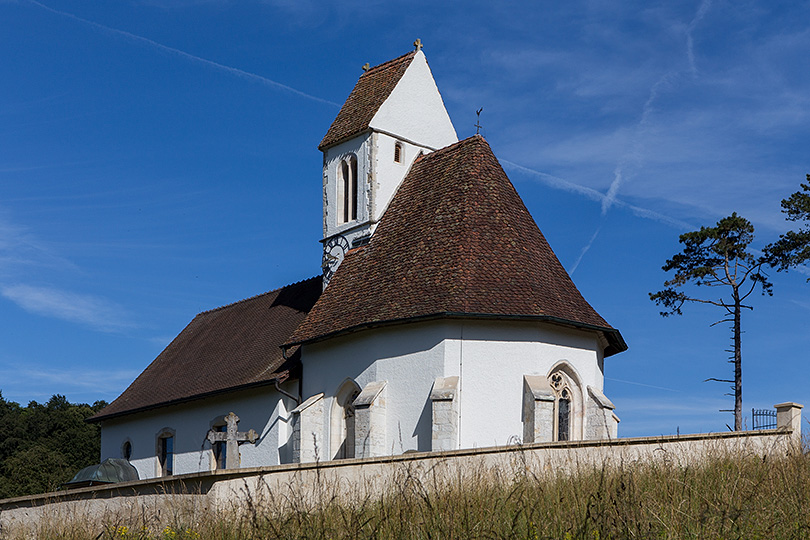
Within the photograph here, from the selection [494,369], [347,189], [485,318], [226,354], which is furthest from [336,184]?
A: [494,369]

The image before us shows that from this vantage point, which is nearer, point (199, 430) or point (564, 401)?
point (564, 401)

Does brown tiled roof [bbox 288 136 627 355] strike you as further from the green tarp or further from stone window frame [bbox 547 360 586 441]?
the green tarp

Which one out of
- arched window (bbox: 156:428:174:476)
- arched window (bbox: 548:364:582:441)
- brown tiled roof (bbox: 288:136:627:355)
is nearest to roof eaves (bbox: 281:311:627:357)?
brown tiled roof (bbox: 288:136:627:355)

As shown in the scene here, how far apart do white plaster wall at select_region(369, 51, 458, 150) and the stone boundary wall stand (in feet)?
48.4

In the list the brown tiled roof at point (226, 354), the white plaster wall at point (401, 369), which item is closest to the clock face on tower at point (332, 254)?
the brown tiled roof at point (226, 354)

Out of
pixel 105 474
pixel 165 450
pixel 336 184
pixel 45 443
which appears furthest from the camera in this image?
pixel 45 443

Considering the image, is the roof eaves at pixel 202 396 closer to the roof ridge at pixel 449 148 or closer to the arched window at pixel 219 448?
the arched window at pixel 219 448

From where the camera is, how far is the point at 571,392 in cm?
2241

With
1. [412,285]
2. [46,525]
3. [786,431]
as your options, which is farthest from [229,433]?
[786,431]

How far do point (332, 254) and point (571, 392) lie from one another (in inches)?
328

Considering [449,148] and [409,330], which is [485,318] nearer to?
[409,330]

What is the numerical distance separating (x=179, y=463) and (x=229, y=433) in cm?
880

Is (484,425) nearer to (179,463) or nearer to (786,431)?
(786,431)

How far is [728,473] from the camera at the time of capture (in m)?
11.5
